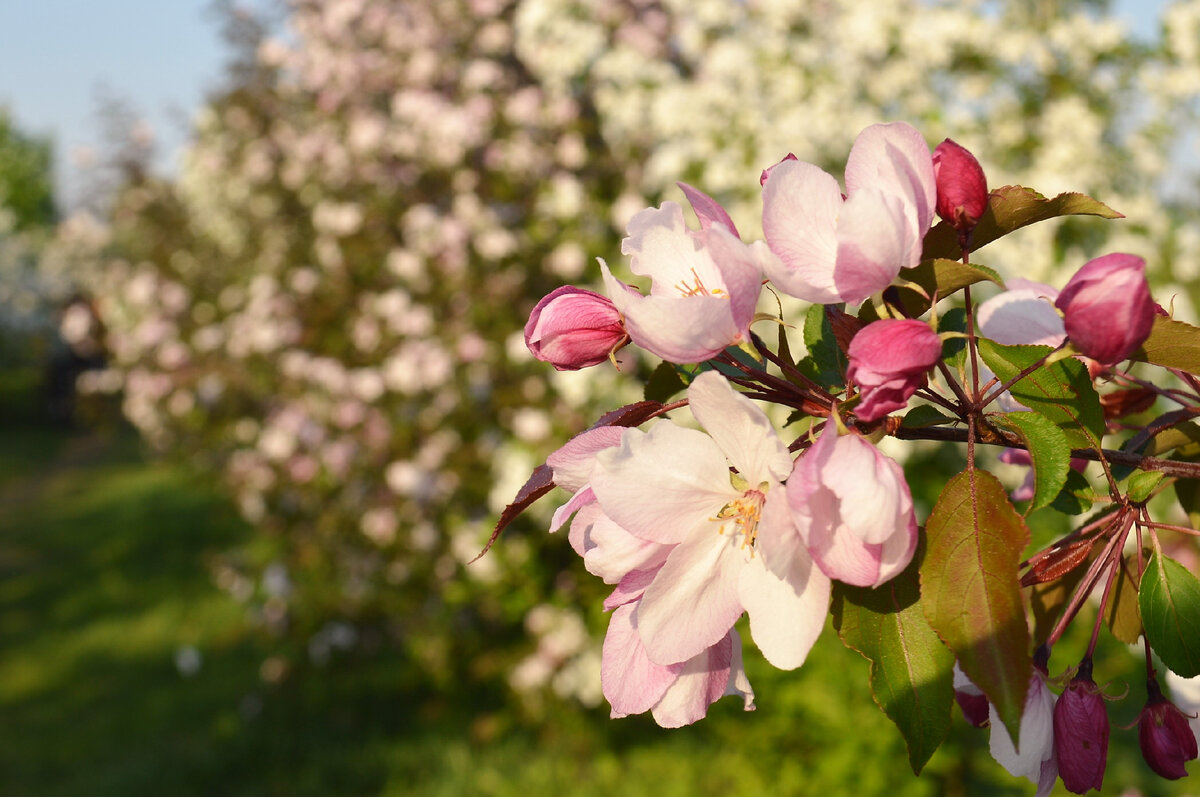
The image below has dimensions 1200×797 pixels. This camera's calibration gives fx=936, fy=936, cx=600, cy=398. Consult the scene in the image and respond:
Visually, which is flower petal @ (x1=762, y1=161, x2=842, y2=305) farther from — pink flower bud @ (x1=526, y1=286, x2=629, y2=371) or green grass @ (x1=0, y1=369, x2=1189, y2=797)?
green grass @ (x1=0, y1=369, x2=1189, y2=797)

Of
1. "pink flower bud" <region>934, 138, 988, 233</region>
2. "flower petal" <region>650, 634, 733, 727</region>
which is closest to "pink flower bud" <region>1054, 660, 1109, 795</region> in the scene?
"flower petal" <region>650, 634, 733, 727</region>

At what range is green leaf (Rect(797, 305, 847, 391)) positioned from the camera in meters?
0.76

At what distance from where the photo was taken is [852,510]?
54 centimetres

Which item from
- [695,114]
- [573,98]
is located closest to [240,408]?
[573,98]

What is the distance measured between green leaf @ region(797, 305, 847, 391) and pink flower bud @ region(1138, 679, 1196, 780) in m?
0.33

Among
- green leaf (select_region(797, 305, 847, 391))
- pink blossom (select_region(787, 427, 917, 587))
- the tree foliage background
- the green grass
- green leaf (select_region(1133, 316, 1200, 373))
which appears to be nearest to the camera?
pink blossom (select_region(787, 427, 917, 587))

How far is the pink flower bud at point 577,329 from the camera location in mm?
683

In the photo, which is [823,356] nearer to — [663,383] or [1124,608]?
[663,383]

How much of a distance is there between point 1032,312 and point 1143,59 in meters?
3.79

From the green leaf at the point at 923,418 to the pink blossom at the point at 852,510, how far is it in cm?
15

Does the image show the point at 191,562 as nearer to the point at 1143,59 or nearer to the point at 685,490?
the point at 1143,59

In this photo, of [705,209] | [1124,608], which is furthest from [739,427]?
[1124,608]

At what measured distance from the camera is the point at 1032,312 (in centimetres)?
82

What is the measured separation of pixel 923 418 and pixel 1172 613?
0.72 ft
